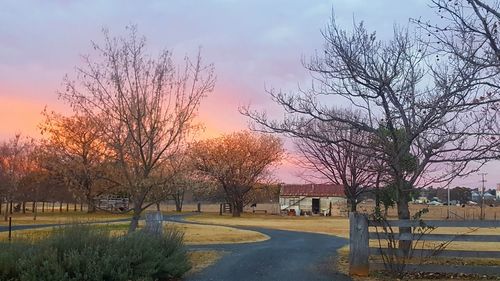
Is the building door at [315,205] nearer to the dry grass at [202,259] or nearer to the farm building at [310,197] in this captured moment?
the farm building at [310,197]

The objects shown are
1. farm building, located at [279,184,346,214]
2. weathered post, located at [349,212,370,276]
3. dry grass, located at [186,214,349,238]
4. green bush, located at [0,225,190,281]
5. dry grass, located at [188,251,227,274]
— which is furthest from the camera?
farm building, located at [279,184,346,214]

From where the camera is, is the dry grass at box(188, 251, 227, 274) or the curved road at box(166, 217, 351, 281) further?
the dry grass at box(188, 251, 227, 274)

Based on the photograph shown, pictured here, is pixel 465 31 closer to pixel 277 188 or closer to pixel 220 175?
pixel 220 175

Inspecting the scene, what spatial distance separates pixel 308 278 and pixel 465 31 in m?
5.87

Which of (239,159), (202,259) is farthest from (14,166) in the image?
(202,259)

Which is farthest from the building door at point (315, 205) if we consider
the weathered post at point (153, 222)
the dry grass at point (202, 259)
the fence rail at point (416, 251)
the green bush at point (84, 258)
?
the green bush at point (84, 258)

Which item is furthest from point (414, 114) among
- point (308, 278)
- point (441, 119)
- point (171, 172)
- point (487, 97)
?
point (171, 172)

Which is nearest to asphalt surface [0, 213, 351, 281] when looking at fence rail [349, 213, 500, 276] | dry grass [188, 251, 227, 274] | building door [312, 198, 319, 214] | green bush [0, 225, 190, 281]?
dry grass [188, 251, 227, 274]

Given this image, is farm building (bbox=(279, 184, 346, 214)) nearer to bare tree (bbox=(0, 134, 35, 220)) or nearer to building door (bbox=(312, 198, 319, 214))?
building door (bbox=(312, 198, 319, 214))

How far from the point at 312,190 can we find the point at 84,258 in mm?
74865

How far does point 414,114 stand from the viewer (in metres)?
13.4

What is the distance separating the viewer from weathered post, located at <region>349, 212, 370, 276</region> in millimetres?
11992

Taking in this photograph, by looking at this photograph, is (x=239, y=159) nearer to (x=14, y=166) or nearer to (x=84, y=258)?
(x=14, y=166)

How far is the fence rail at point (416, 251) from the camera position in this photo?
11.4m
